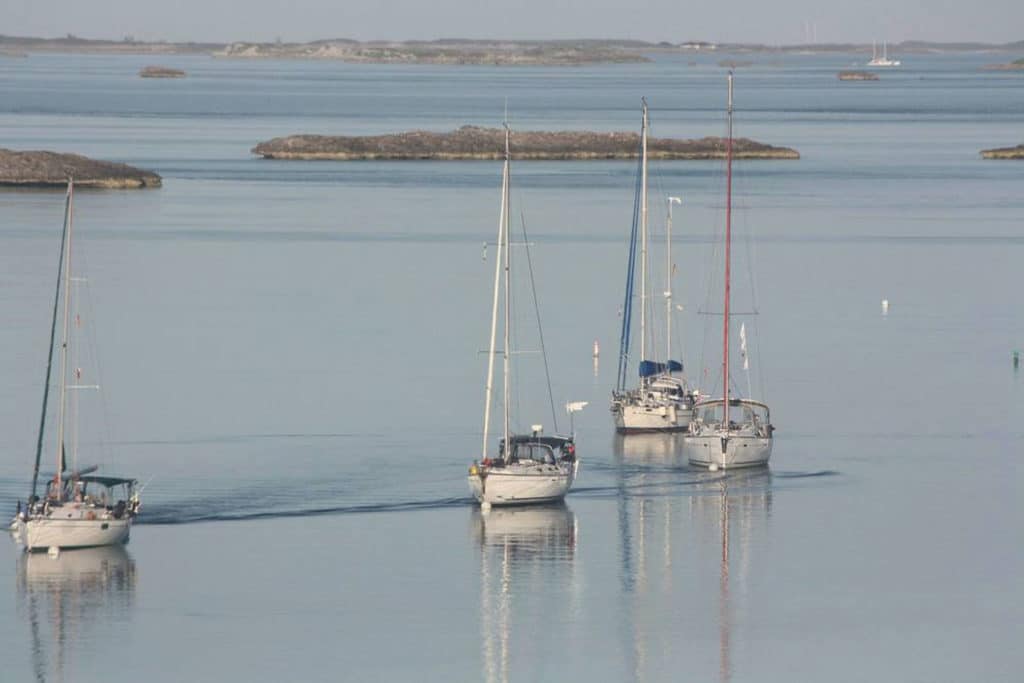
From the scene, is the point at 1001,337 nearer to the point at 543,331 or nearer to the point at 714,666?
the point at 543,331

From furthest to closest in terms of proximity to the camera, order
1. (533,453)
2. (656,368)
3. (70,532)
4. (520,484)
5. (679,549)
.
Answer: (656,368), (533,453), (520,484), (679,549), (70,532)

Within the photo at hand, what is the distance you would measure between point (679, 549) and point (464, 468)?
278 inches

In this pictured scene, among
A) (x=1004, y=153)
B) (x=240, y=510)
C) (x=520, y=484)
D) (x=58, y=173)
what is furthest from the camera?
(x=1004, y=153)

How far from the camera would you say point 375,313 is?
64.4m

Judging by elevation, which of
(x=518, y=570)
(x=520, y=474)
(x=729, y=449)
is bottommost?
(x=518, y=570)

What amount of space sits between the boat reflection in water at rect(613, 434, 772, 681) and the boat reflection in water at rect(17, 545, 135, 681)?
8.09 m

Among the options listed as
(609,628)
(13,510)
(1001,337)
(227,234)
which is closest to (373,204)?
(227,234)

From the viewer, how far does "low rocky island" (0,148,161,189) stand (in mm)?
110688

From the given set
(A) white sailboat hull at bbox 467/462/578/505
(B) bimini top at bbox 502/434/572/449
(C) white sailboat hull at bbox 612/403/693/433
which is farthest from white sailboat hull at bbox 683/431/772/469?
(A) white sailboat hull at bbox 467/462/578/505

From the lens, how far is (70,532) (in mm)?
35312

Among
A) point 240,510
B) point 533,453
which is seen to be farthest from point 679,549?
point 240,510

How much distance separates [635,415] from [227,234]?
43.6 metres

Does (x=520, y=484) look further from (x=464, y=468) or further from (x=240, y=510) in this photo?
(x=240, y=510)

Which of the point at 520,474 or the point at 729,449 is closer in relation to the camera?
the point at 520,474
